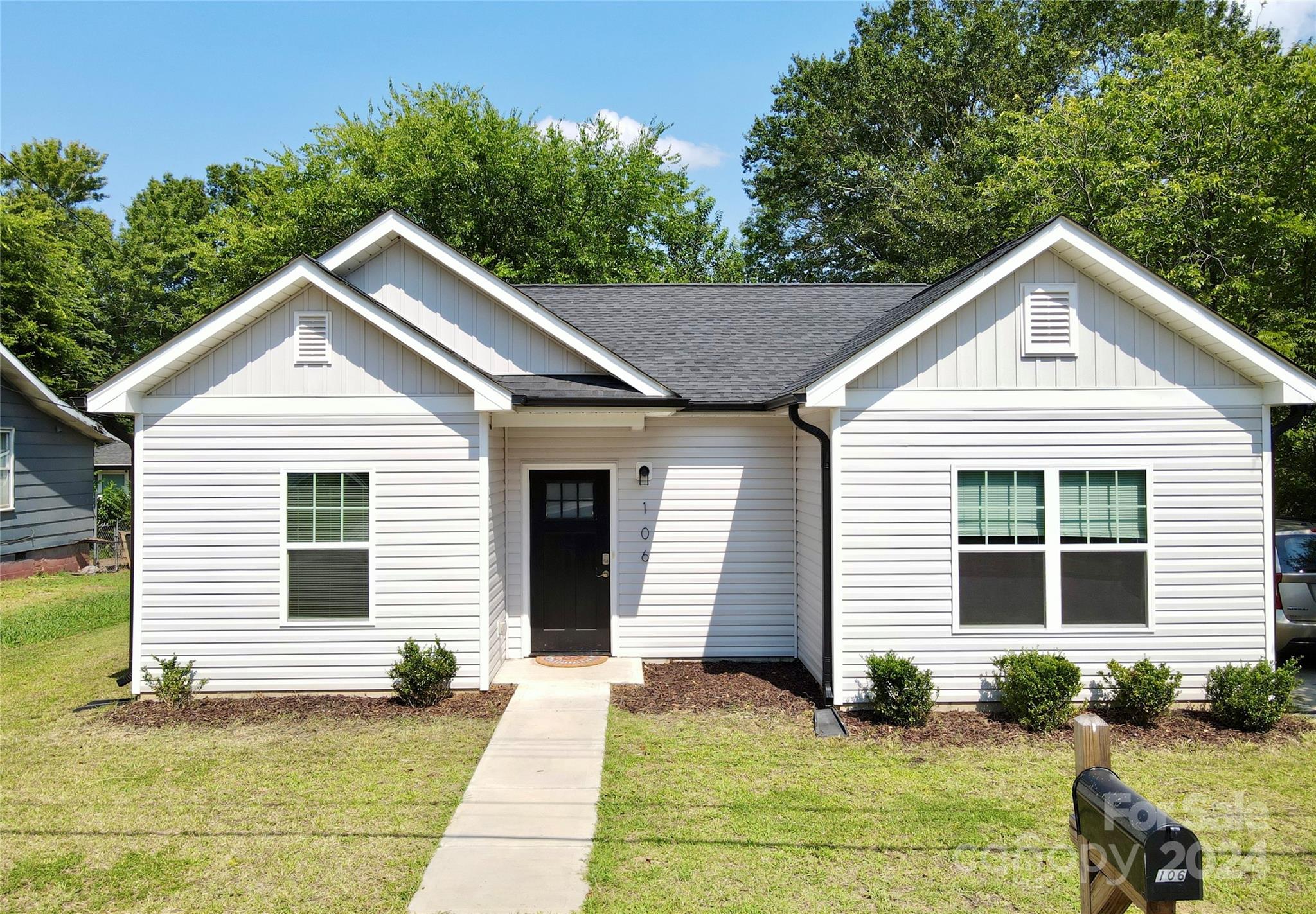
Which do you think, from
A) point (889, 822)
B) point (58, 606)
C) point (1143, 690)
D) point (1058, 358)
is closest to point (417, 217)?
point (58, 606)

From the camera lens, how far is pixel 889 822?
17.2 ft

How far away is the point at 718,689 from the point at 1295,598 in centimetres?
650

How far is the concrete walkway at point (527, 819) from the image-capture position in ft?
14.2

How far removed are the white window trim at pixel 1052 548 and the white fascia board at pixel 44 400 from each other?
17.3m

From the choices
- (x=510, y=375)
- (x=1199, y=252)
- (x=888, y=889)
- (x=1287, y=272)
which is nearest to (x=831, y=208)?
(x=1199, y=252)

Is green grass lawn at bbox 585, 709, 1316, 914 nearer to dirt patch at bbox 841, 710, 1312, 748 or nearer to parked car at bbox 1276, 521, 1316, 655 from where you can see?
dirt patch at bbox 841, 710, 1312, 748

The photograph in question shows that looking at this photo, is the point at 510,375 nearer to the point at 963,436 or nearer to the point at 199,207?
the point at 963,436

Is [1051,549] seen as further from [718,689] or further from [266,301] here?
[266,301]

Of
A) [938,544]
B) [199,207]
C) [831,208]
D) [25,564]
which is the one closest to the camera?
[938,544]

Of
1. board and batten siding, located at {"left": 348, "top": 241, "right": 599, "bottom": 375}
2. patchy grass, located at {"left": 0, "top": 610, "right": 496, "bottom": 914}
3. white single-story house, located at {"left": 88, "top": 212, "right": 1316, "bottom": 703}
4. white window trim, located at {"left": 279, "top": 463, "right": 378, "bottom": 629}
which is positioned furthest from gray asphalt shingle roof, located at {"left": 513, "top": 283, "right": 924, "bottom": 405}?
patchy grass, located at {"left": 0, "top": 610, "right": 496, "bottom": 914}

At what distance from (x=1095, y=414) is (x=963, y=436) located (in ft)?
4.29

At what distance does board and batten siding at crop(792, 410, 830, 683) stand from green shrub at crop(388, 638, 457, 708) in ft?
12.8

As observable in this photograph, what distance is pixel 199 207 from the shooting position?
38.6 m

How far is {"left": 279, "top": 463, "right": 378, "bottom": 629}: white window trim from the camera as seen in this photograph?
317 inches
